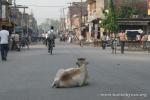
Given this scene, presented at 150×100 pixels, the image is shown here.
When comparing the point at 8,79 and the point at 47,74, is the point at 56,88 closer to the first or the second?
the point at 8,79

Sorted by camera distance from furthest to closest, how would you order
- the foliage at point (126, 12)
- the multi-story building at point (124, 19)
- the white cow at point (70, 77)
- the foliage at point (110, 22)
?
the foliage at point (126, 12)
the multi-story building at point (124, 19)
the foliage at point (110, 22)
the white cow at point (70, 77)

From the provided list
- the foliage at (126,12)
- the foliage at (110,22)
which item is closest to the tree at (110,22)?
the foliage at (110,22)

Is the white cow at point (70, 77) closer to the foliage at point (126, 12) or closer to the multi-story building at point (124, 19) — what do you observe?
the multi-story building at point (124, 19)

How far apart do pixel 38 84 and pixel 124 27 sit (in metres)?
58.7

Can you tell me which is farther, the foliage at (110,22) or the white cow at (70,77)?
the foliage at (110,22)

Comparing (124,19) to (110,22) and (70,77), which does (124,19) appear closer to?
(110,22)

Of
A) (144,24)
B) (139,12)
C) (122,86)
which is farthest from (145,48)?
(122,86)

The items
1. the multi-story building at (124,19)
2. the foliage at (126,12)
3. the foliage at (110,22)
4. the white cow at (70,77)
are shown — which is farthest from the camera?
the foliage at (126,12)

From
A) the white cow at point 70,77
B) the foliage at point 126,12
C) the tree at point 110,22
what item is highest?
the foliage at point 126,12

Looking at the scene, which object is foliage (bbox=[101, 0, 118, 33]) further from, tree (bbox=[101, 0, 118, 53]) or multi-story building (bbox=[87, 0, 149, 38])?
multi-story building (bbox=[87, 0, 149, 38])

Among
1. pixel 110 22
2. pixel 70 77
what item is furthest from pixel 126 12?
pixel 70 77

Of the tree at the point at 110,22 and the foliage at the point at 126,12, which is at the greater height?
the foliage at the point at 126,12

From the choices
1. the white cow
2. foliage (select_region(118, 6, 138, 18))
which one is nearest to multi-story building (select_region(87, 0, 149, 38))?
foliage (select_region(118, 6, 138, 18))

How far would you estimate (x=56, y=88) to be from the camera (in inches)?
535
